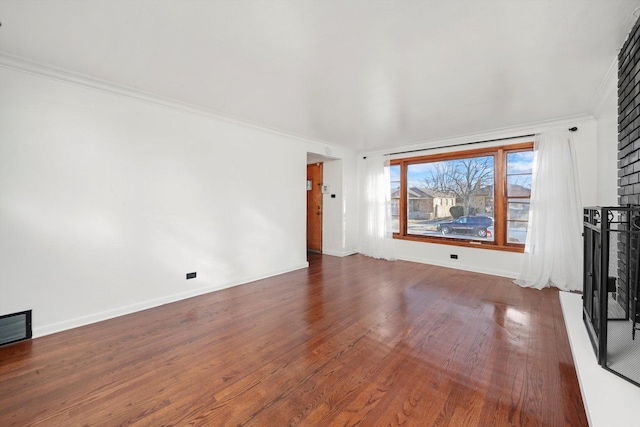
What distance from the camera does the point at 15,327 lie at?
92.0 inches

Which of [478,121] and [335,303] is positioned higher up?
[478,121]

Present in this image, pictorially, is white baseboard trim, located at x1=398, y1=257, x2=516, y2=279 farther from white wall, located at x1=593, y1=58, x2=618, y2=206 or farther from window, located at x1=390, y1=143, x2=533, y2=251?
white wall, located at x1=593, y1=58, x2=618, y2=206

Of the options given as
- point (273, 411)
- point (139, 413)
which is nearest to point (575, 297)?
point (273, 411)

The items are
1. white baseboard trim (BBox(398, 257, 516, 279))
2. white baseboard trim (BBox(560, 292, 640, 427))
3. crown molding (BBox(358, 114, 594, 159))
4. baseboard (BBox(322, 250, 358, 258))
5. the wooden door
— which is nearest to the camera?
white baseboard trim (BBox(560, 292, 640, 427))

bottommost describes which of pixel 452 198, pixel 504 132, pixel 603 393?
pixel 603 393

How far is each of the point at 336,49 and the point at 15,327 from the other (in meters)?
3.72

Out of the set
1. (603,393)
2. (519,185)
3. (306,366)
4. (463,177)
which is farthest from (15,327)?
(519,185)

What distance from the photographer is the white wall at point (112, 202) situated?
237cm

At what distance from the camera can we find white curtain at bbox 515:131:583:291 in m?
3.69

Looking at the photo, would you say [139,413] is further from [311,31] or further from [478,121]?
[478,121]

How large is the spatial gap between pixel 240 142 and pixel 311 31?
2.39 metres

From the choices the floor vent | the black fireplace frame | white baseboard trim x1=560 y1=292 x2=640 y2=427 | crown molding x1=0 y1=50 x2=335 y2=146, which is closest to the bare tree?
the black fireplace frame

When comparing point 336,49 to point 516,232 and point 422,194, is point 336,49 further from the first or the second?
point 516,232

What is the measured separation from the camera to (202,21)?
182cm
